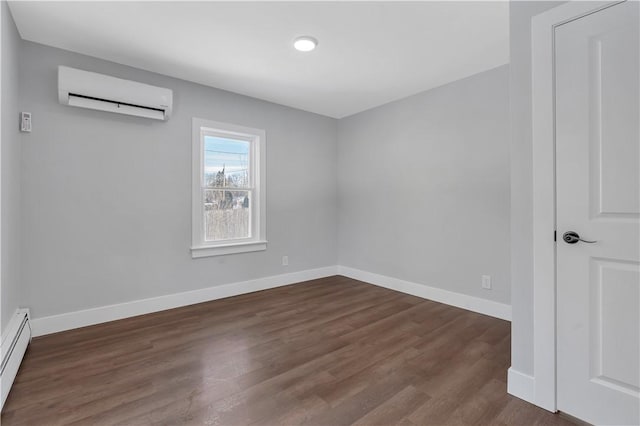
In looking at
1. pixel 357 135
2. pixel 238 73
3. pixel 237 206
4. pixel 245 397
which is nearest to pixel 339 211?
pixel 357 135

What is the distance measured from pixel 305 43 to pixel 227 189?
6.50 feet

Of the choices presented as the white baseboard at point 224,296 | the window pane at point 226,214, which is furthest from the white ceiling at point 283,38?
the white baseboard at point 224,296

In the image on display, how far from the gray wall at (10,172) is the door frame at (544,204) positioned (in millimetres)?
3252

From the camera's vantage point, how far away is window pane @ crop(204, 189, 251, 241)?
3.66 m

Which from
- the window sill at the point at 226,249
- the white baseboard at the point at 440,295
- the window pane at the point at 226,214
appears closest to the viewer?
the white baseboard at the point at 440,295

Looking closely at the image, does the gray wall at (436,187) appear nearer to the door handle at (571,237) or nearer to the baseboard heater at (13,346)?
the door handle at (571,237)

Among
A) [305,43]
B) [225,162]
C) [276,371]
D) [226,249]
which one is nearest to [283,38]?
A: [305,43]

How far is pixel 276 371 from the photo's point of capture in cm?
205

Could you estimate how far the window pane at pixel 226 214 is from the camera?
3.66 m

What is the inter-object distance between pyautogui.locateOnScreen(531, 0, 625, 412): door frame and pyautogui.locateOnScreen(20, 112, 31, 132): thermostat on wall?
→ 375 centimetres

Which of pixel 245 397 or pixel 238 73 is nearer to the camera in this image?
pixel 245 397

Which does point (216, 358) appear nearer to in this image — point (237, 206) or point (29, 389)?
point (29, 389)

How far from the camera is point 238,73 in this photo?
3174mm

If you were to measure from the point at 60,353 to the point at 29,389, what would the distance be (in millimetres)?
491
